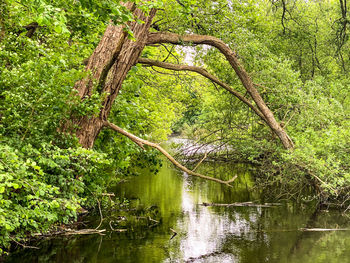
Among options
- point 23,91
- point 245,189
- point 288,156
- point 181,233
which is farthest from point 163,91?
point 23,91

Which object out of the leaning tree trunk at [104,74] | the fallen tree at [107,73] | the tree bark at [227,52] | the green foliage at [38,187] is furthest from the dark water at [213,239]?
the tree bark at [227,52]

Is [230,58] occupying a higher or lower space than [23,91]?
higher

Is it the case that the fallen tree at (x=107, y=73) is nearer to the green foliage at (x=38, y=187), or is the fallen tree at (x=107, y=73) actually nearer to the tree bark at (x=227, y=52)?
the green foliage at (x=38, y=187)

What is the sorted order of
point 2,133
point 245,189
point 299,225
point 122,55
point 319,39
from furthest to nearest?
point 319,39
point 245,189
point 299,225
point 122,55
point 2,133

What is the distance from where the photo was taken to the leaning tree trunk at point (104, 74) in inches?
304

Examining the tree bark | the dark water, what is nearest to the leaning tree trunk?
the tree bark

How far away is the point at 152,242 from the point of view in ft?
29.1

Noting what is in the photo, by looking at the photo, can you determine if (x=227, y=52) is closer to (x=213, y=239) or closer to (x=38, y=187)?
(x=213, y=239)

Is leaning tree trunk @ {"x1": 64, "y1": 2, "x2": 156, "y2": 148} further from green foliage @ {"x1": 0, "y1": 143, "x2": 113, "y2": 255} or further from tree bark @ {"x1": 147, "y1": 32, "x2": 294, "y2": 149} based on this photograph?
tree bark @ {"x1": 147, "y1": 32, "x2": 294, "y2": 149}

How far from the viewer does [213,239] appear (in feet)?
30.2

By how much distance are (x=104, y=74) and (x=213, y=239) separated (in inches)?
184

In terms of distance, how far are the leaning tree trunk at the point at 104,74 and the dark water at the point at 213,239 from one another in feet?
7.67

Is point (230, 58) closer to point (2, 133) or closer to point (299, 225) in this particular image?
point (299, 225)

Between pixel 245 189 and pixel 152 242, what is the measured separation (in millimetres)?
7825
